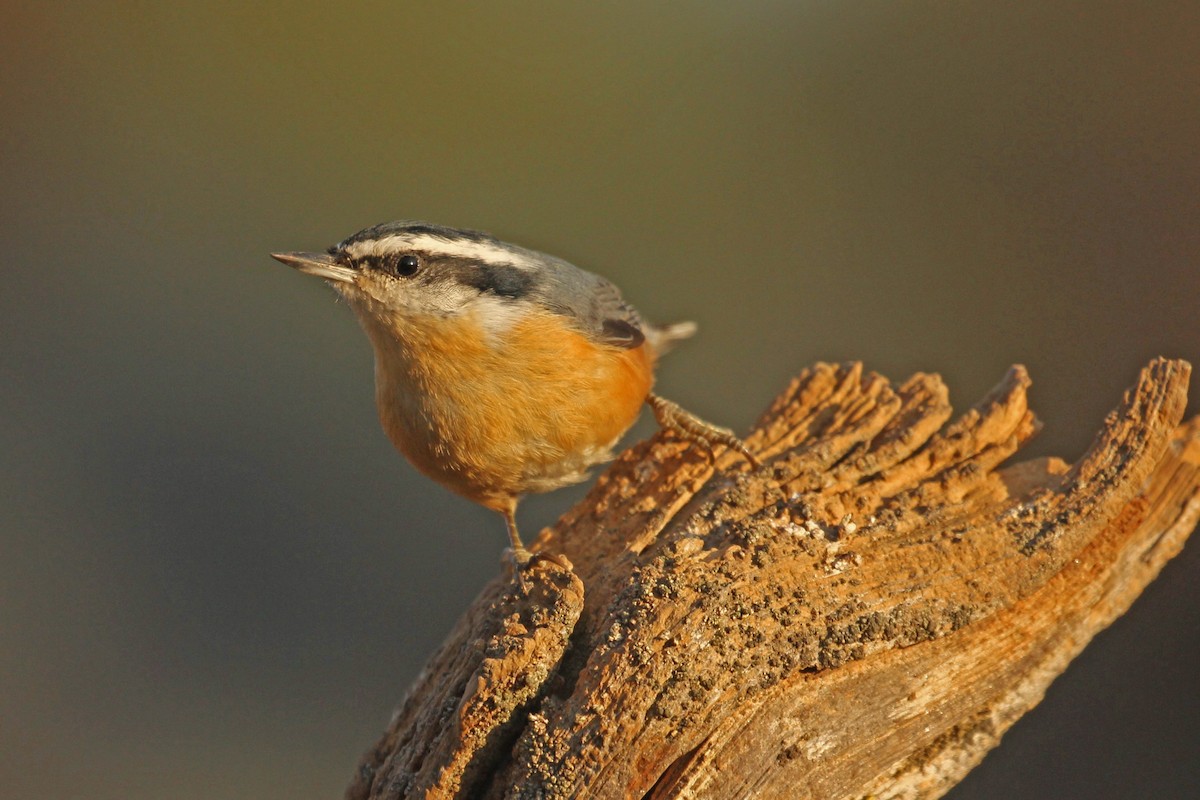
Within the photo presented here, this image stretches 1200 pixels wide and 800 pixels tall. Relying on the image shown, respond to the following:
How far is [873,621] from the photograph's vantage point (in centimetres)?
345

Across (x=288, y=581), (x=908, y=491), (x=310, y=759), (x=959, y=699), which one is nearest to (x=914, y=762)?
(x=959, y=699)

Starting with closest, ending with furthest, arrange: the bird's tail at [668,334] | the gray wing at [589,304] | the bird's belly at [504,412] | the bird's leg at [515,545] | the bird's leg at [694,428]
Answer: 1. the bird's leg at [515,545]
2. the bird's belly at [504,412]
3. the gray wing at [589,304]
4. the bird's leg at [694,428]
5. the bird's tail at [668,334]

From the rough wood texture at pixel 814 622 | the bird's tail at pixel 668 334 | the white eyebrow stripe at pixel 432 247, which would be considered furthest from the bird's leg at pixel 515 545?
the bird's tail at pixel 668 334

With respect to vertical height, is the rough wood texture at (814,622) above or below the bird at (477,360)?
below

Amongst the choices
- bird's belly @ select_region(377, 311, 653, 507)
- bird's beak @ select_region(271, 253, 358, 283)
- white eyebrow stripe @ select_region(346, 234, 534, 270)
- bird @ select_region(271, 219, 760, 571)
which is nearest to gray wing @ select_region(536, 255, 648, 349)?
bird @ select_region(271, 219, 760, 571)

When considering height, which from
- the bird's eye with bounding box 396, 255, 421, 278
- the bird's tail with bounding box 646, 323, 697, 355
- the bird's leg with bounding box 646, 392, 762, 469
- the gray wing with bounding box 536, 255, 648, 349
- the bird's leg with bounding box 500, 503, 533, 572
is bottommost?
the bird's leg with bounding box 500, 503, 533, 572

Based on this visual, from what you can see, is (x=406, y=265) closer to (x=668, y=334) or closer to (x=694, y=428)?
(x=694, y=428)

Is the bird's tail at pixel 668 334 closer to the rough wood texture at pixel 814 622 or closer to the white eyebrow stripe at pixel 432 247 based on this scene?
the white eyebrow stripe at pixel 432 247

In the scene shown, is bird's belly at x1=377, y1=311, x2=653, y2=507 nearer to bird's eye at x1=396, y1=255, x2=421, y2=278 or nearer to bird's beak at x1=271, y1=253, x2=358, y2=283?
bird's eye at x1=396, y1=255, x2=421, y2=278

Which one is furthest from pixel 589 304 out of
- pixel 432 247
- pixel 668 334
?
pixel 668 334

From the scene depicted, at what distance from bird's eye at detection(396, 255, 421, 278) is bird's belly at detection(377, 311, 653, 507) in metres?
0.28

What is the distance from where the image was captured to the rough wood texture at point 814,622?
326cm

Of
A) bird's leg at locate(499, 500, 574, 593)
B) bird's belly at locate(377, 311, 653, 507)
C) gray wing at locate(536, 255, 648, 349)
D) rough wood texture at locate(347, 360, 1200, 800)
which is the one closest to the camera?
rough wood texture at locate(347, 360, 1200, 800)

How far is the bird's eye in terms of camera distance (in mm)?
4137
